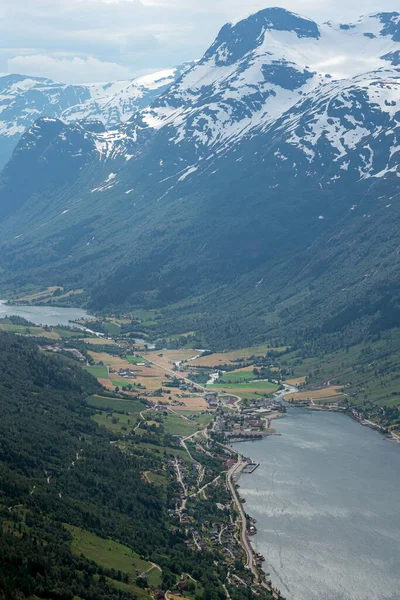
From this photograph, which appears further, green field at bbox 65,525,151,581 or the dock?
the dock

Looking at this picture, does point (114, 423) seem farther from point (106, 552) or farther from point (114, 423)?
point (106, 552)

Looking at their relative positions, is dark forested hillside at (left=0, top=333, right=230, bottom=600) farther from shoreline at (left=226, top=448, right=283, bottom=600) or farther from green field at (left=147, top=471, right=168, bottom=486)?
shoreline at (left=226, top=448, right=283, bottom=600)

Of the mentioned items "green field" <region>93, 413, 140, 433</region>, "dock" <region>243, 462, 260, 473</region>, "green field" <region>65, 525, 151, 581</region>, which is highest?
"green field" <region>65, 525, 151, 581</region>

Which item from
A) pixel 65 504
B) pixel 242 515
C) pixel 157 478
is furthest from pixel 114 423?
pixel 65 504

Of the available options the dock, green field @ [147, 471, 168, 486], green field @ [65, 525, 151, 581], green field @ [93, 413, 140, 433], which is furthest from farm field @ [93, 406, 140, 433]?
green field @ [65, 525, 151, 581]

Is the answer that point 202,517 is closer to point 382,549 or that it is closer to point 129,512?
point 129,512

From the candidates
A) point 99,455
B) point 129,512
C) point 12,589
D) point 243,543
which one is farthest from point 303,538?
point 12,589
